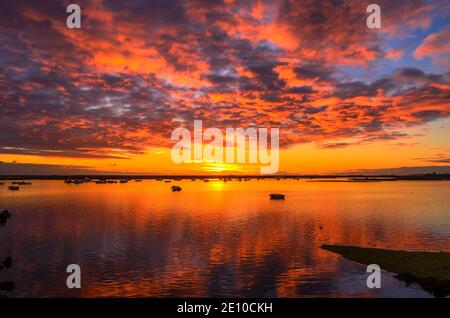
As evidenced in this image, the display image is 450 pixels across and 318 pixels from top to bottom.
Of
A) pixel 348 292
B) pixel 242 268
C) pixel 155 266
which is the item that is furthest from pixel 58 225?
pixel 348 292

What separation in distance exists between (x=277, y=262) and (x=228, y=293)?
12.5 metres

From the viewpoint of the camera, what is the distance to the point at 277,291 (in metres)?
32.4

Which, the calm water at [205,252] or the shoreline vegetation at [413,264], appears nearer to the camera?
the shoreline vegetation at [413,264]

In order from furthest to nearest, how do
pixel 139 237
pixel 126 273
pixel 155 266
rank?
1. pixel 139 237
2. pixel 155 266
3. pixel 126 273

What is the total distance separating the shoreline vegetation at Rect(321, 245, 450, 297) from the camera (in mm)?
31391

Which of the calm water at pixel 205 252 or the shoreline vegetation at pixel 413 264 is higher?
the shoreline vegetation at pixel 413 264

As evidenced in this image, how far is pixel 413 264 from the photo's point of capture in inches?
1501

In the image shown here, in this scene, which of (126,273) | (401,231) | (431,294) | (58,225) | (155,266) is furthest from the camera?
(58,225)

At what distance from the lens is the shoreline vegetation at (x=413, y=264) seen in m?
31.4

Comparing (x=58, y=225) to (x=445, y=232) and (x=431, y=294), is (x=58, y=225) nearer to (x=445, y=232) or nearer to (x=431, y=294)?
(x=431, y=294)

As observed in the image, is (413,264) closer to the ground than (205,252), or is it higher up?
higher up

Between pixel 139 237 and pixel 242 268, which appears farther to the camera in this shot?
pixel 139 237

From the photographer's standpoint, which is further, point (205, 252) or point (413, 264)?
point (205, 252)

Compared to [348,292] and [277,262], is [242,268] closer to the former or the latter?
[277,262]
